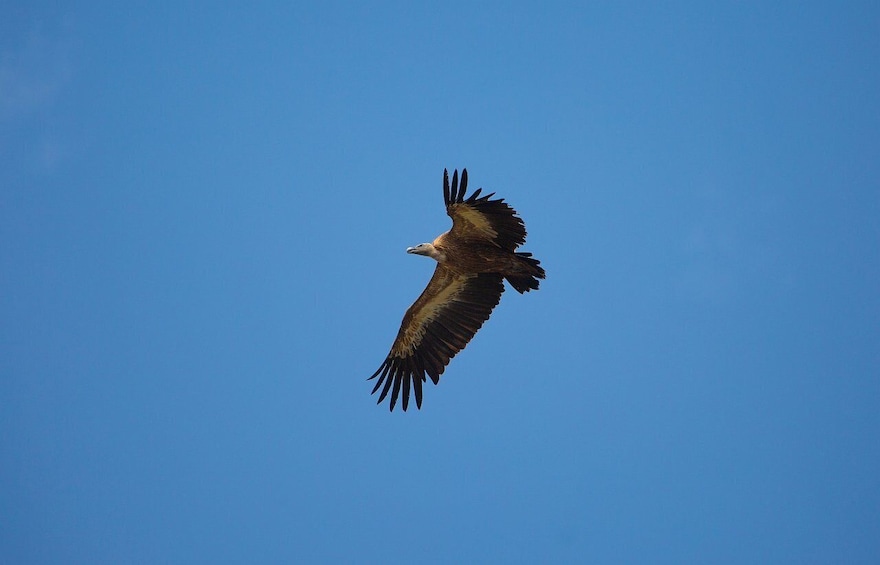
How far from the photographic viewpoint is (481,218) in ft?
60.3

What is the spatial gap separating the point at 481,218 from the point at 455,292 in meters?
2.44

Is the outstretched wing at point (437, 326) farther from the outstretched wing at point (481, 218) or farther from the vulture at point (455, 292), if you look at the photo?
the outstretched wing at point (481, 218)

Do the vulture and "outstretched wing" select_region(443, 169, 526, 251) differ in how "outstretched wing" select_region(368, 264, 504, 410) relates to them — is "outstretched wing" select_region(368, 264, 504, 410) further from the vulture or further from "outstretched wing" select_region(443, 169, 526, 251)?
"outstretched wing" select_region(443, 169, 526, 251)

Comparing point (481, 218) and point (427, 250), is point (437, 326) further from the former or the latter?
point (481, 218)

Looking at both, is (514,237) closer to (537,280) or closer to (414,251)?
(537,280)

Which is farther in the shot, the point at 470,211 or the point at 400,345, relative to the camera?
the point at 400,345

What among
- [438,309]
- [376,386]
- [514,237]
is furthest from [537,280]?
[376,386]

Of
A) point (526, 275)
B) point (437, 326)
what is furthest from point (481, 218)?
point (437, 326)

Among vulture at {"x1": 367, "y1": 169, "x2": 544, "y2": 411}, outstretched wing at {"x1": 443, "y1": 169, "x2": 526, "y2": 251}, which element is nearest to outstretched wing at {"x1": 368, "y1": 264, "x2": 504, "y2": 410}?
vulture at {"x1": 367, "y1": 169, "x2": 544, "y2": 411}

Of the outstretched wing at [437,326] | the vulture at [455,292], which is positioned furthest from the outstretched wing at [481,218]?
the outstretched wing at [437,326]

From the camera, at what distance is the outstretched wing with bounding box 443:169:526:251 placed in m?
18.0

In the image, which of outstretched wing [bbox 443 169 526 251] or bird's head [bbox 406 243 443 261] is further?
bird's head [bbox 406 243 443 261]

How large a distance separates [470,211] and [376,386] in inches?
181

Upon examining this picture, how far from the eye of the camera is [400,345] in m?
20.7
